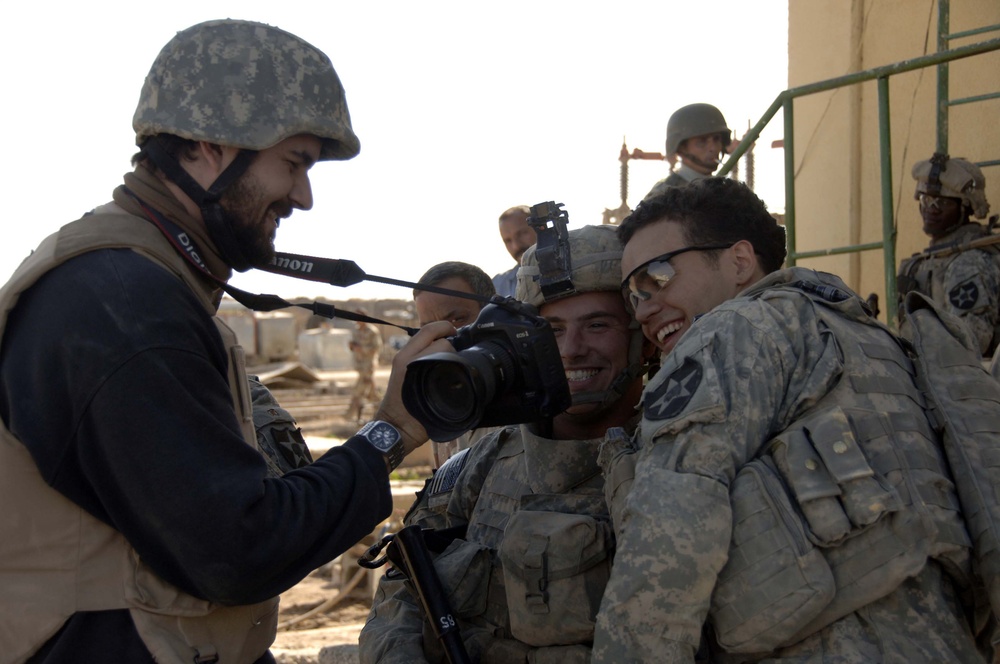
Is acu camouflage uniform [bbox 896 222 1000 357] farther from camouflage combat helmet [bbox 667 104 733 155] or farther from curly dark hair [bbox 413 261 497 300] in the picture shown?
curly dark hair [bbox 413 261 497 300]

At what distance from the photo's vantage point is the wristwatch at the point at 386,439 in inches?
82.0

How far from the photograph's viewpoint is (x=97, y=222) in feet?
6.36

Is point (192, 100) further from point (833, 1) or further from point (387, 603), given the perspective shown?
point (833, 1)

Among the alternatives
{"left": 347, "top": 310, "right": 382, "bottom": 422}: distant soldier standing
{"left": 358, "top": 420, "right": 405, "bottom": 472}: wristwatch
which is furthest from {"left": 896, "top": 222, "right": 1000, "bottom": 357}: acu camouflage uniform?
{"left": 347, "top": 310, "right": 382, "bottom": 422}: distant soldier standing

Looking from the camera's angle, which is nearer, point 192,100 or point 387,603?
point 192,100

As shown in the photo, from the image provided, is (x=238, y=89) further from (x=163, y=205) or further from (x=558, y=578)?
(x=558, y=578)

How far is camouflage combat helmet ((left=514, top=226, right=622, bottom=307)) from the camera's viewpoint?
2.87 metres

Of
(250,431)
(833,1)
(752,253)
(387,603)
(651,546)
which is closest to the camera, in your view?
(651,546)

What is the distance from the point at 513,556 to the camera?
2.34 meters

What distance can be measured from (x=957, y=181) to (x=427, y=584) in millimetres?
4988

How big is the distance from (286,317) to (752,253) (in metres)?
33.4

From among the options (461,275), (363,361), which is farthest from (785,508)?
(363,361)

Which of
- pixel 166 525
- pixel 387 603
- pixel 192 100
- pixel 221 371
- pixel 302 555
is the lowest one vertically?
pixel 387 603

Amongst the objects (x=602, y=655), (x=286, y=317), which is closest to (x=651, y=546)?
(x=602, y=655)
